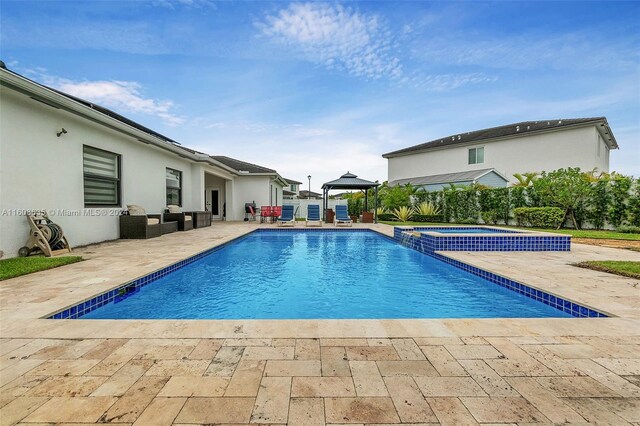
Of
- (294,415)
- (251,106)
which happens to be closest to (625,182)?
(294,415)

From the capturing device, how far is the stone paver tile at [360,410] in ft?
5.01

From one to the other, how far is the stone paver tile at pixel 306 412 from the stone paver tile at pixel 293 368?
28 cm

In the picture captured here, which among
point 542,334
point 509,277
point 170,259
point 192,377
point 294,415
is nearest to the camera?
point 294,415

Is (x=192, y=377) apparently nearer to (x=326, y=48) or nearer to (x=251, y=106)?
(x=326, y=48)

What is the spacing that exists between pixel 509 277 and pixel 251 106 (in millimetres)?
15737

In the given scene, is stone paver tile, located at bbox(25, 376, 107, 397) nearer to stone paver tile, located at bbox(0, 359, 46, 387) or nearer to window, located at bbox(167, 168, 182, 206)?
stone paver tile, located at bbox(0, 359, 46, 387)

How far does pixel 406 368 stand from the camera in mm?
2043

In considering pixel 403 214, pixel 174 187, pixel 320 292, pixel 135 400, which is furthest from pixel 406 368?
pixel 403 214

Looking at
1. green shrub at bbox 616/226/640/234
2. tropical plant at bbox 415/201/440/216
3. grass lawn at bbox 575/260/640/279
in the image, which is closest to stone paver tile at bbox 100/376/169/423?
grass lawn at bbox 575/260/640/279

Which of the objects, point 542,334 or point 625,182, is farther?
point 625,182

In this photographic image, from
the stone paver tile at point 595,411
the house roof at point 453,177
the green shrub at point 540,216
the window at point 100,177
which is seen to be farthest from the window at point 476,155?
the stone paver tile at point 595,411

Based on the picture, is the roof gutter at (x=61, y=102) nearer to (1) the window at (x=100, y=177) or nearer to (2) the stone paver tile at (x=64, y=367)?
(1) the window at (x=100, y=177)

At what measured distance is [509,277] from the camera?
4.59m

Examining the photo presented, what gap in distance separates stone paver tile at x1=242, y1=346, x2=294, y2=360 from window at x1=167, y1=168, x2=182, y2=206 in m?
11.9
